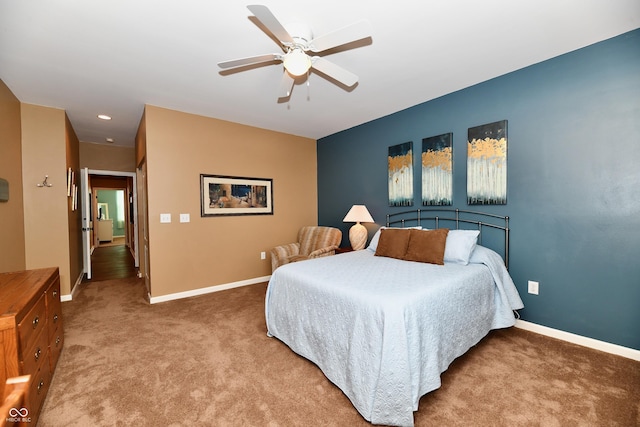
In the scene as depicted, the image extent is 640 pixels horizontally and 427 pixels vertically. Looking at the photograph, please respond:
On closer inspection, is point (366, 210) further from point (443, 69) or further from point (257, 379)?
point (257, 379)

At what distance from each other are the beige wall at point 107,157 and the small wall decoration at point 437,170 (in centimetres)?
572

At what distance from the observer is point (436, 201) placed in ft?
11.3

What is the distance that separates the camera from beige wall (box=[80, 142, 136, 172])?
5359 millimetres

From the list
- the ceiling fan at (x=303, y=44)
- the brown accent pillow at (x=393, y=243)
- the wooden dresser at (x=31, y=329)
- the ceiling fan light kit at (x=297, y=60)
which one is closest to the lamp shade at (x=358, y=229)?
the brown accent pillow at (x=393, y=243)

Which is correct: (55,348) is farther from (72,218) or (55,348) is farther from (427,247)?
(427,247)

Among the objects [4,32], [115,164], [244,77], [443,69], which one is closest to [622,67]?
[443,69]

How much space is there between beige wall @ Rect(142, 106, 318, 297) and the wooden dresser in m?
1.45

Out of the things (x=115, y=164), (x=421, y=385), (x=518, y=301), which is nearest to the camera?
(x=421, y=385)

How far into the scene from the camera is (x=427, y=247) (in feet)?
8.96

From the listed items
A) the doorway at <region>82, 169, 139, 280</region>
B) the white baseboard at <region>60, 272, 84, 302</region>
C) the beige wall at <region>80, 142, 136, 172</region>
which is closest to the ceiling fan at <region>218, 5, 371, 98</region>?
the white baseboard at <region>60, 272, 84, 302</region>

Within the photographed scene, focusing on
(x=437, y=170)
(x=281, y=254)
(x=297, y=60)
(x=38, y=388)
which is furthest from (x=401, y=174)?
(x=38, y=388)

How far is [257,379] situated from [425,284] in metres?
1.41

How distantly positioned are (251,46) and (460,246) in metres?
2.63

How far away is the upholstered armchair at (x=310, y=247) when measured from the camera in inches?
166
